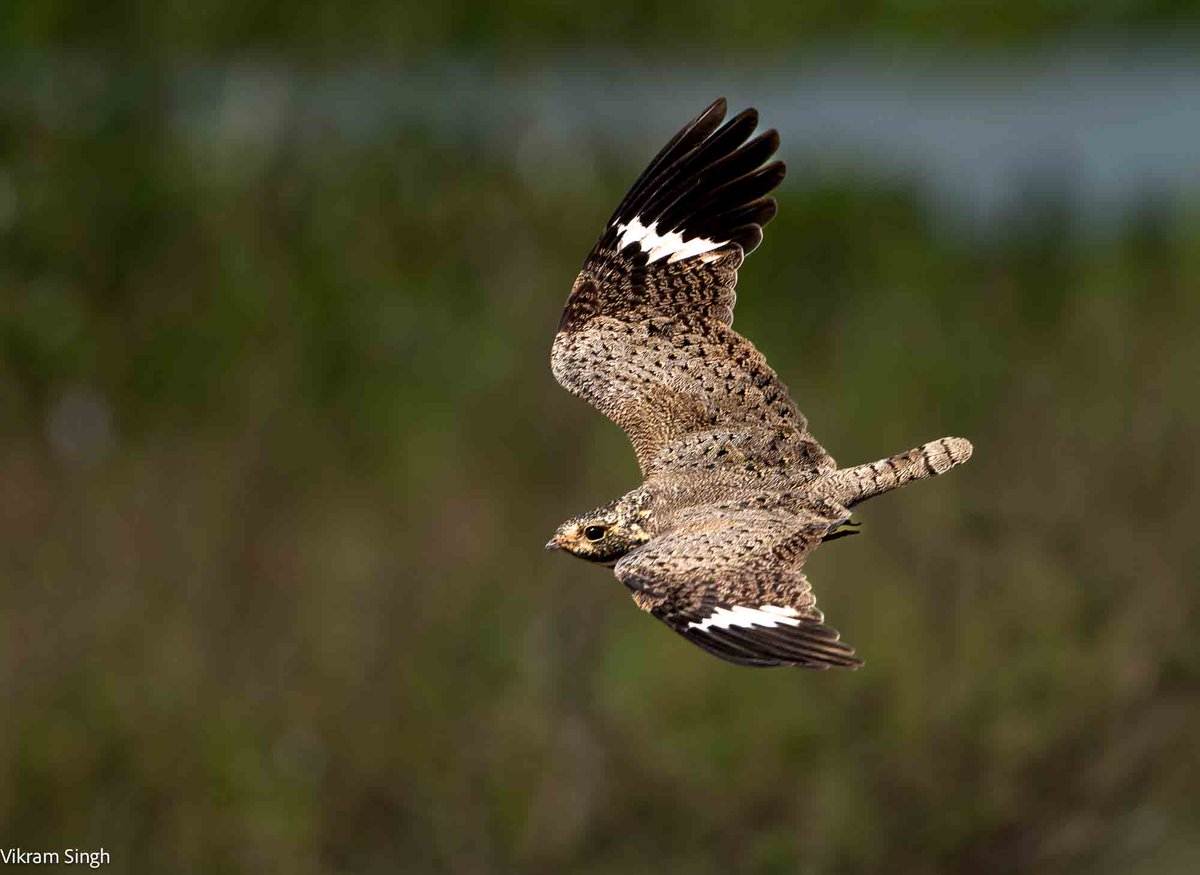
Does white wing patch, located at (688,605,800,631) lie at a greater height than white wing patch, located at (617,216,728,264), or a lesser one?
lesser

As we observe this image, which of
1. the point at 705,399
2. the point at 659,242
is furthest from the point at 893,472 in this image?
the point at 659,242

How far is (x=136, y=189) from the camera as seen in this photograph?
7.56m

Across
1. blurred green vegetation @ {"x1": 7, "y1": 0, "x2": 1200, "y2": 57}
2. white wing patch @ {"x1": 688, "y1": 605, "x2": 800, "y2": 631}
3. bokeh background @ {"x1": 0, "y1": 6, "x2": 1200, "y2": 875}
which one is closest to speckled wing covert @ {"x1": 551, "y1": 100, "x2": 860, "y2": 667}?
white wing patch @ {"x1": 688, "y1": 605, "x2": 800, "y2": 631}

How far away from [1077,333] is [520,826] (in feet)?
9.09

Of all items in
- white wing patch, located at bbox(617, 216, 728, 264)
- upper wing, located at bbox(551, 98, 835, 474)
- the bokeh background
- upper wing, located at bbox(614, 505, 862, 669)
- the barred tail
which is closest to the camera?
upper wing, located at bbox(614, 505, 862, 669)

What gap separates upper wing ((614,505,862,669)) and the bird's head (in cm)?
4

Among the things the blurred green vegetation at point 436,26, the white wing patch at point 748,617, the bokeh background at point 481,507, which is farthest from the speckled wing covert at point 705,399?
the blurred green vegetation at point 436,26

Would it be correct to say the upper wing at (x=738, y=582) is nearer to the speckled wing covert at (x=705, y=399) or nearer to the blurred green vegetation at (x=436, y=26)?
the speckled wing covert at (x=705, y=399)

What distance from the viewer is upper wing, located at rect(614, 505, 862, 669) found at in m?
2.63

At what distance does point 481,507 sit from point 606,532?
3888 mm

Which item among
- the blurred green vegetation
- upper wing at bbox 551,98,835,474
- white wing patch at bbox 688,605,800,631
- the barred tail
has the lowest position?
white wing patch at bbox 688,605,800,631

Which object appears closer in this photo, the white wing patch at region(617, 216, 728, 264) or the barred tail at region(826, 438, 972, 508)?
the barred tail at region(826, 438, 972, 508)

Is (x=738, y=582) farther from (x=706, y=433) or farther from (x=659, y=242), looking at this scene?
(x=659, y=242)

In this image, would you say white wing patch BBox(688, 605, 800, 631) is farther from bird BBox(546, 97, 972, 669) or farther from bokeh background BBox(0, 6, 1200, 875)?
bokeh background BBox(0, 6, 1200, 875)
